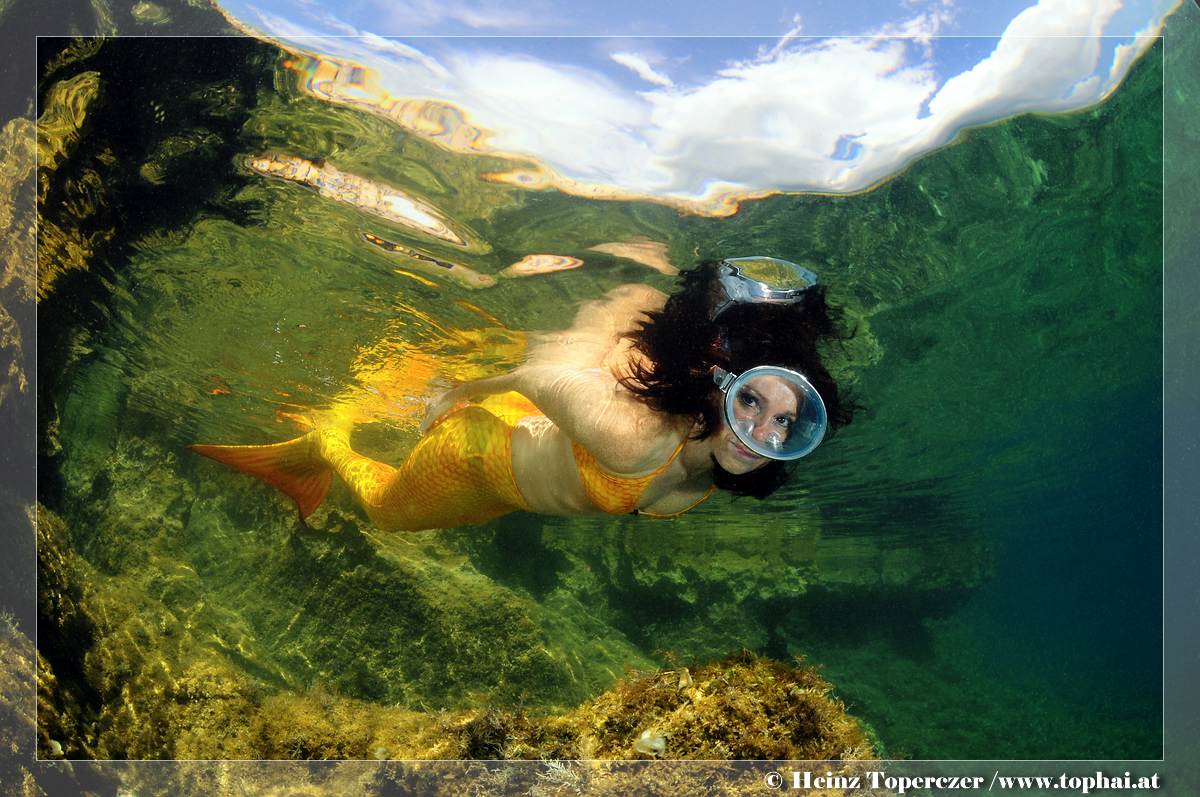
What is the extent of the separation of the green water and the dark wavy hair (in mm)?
1500

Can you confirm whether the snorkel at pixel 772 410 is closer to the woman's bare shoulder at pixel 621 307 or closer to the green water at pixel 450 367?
the green water at pixel 450 367

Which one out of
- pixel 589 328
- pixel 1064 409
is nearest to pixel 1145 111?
pixel 589 328

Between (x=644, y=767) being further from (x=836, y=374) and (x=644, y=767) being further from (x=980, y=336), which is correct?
(x=980, y=336)

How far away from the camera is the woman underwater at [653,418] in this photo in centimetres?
457

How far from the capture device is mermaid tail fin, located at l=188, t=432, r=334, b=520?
9641 mm

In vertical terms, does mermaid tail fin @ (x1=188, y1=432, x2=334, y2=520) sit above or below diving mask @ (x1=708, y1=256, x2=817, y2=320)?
below

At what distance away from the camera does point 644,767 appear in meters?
4.62

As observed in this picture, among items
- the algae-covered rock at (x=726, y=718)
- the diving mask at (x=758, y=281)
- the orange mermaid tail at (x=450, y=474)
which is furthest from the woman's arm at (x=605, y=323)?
the algae-covered rock at (x=726, y=718)

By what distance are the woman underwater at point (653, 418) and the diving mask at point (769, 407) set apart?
1cm

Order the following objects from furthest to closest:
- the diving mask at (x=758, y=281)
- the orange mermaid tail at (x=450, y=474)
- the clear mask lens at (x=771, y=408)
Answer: the orange mermaid tail at (x=450, y=474) → the diving mask at (x=758, y=281) → the clear mask lens at (x=771, y=408)

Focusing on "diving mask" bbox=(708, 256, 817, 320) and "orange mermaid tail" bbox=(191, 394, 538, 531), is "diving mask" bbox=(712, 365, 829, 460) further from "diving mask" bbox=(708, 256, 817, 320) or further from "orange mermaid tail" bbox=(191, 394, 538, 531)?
"orange mermaid tail" bbox=(191, 394, 538, 531)

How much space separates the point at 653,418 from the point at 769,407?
2.89ft

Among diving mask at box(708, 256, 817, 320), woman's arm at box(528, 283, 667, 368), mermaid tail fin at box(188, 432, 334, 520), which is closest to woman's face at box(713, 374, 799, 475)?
diving mask at box(708, 256, 817, 320)

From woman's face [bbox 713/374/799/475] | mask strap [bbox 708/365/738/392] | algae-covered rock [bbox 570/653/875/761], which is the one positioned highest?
mask strap [bbox 708/365/738/392]
